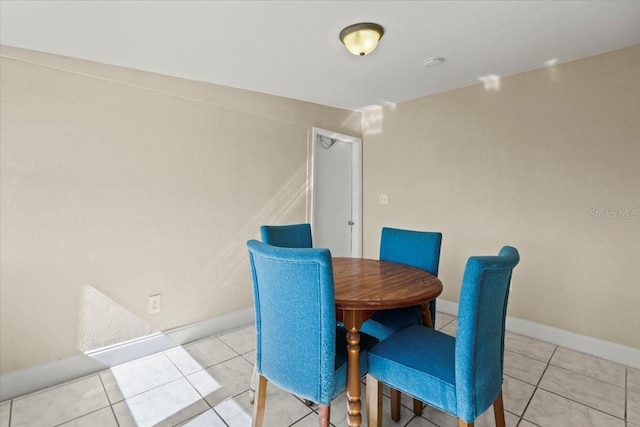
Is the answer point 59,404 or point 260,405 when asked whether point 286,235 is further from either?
point 59,404

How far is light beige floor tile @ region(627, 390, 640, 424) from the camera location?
171 cm

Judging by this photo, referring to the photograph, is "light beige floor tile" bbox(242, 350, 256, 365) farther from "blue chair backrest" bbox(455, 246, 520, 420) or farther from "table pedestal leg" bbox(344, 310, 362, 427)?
"blue chair backrest" bbox(455, 246, 520, 420)

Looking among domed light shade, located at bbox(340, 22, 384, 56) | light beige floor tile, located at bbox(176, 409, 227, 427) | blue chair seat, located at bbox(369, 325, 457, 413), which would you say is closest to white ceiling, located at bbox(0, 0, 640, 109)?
domed light shade, located at bbox(340, 22, 384, 56)

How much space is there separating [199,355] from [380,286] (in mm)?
1625

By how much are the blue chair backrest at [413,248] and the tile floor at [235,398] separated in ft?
2.90

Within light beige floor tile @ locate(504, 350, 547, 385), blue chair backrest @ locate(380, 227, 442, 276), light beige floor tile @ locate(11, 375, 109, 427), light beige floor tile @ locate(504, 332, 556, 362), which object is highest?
blue chair backrest @ locate(380, 227, 442, 276)

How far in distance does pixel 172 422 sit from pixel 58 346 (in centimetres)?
103

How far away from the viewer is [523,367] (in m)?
2.24

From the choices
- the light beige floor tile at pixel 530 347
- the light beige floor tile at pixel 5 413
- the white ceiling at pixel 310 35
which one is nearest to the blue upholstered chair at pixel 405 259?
the light beige floor tile at pixel 530 347

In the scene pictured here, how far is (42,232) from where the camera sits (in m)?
1.98

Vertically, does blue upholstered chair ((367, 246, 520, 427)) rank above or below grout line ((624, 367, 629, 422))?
above

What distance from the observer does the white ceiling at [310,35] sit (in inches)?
66.4

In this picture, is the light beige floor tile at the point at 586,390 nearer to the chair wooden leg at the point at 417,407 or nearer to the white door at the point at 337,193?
the chair wooden leg at the point at 417,407

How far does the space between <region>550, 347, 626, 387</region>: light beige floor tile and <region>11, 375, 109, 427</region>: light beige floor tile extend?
3.10m
